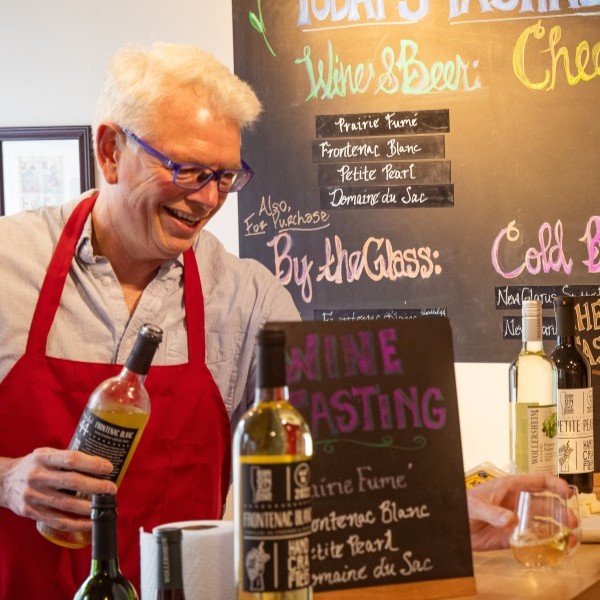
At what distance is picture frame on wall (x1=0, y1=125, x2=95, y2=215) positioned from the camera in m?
3.88

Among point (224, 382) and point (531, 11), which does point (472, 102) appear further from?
point (224, 382)

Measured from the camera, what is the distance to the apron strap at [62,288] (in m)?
1.86

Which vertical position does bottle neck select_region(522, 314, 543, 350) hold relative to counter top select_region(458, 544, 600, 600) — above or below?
above

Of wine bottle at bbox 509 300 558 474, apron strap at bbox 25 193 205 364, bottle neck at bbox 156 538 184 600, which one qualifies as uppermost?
apron strap at bbox 25 193 205 364

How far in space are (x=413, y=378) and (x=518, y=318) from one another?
89.1 inches

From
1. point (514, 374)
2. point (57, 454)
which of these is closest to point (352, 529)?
point (57, 454)

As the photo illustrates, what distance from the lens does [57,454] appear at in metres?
1.38


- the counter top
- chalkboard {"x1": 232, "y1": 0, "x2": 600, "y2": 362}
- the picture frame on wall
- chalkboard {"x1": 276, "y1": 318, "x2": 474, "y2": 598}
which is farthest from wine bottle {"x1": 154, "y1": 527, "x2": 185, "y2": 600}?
the picture frame on wall

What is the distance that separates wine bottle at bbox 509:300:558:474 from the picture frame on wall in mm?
2401

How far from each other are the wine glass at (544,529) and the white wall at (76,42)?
100 inches

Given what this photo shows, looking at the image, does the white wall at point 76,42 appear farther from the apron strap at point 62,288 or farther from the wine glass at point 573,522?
the wine glass at point 573,522

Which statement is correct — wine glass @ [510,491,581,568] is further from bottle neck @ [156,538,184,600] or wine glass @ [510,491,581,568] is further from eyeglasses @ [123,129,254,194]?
eyeglasses @ [123,129,254,194]

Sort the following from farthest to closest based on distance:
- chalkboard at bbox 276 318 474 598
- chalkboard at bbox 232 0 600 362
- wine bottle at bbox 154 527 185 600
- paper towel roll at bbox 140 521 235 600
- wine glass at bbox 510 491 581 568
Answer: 1. chalkboard at bbox 232 0 600 362
2. wine glass at bbox 510 491 581 568
3. chalkboard at bbox 276 318 474 598
4. paper towel roll at bbox 140 521 235 600
5. wine bottle at bbox 154 527 185 600

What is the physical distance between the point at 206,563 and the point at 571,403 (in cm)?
96
